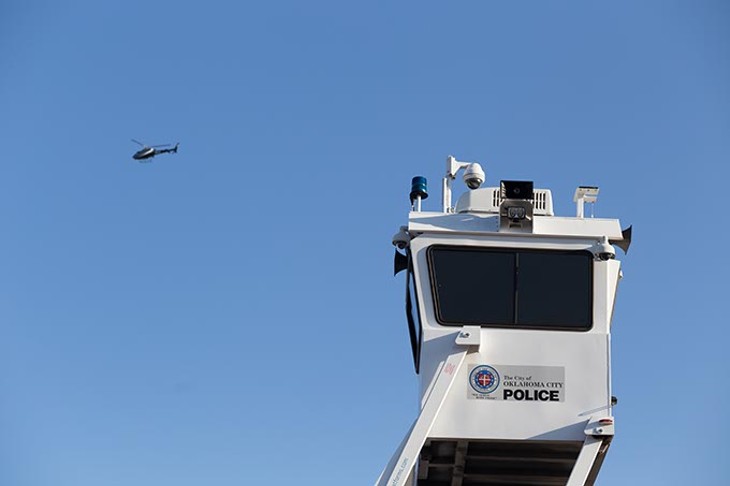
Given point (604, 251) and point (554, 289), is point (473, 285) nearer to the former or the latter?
point (554, 289)

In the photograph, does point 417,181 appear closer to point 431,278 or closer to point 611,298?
point 431,278

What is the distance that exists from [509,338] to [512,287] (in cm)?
84

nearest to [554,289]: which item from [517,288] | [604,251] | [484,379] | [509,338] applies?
[517,288]

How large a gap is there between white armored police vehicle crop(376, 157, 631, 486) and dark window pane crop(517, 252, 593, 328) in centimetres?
2

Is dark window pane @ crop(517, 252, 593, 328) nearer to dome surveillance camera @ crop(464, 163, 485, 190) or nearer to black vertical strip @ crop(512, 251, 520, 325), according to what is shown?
black vertical strip @ crop(512, 251, 520, 325)

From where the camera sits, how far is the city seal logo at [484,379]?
59.5 feet

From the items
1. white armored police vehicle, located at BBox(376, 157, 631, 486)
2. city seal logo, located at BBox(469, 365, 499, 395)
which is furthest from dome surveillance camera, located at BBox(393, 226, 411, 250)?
city seal logo, located at BBox(469, 365, 499, 395)

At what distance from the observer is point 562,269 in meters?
18.8

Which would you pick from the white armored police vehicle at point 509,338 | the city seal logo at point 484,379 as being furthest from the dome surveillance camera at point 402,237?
the city seal logo at point 484,379

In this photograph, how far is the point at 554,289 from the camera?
18.8m

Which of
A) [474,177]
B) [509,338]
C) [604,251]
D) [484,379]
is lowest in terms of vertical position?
[484,379]

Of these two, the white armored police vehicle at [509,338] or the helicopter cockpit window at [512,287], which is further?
the helicopter cockpit window at [512,287]

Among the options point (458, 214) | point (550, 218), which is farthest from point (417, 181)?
point (550, 218)

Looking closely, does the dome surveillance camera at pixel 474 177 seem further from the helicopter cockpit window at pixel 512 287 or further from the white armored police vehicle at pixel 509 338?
the helicopter cockpit window at pixel 512 287
